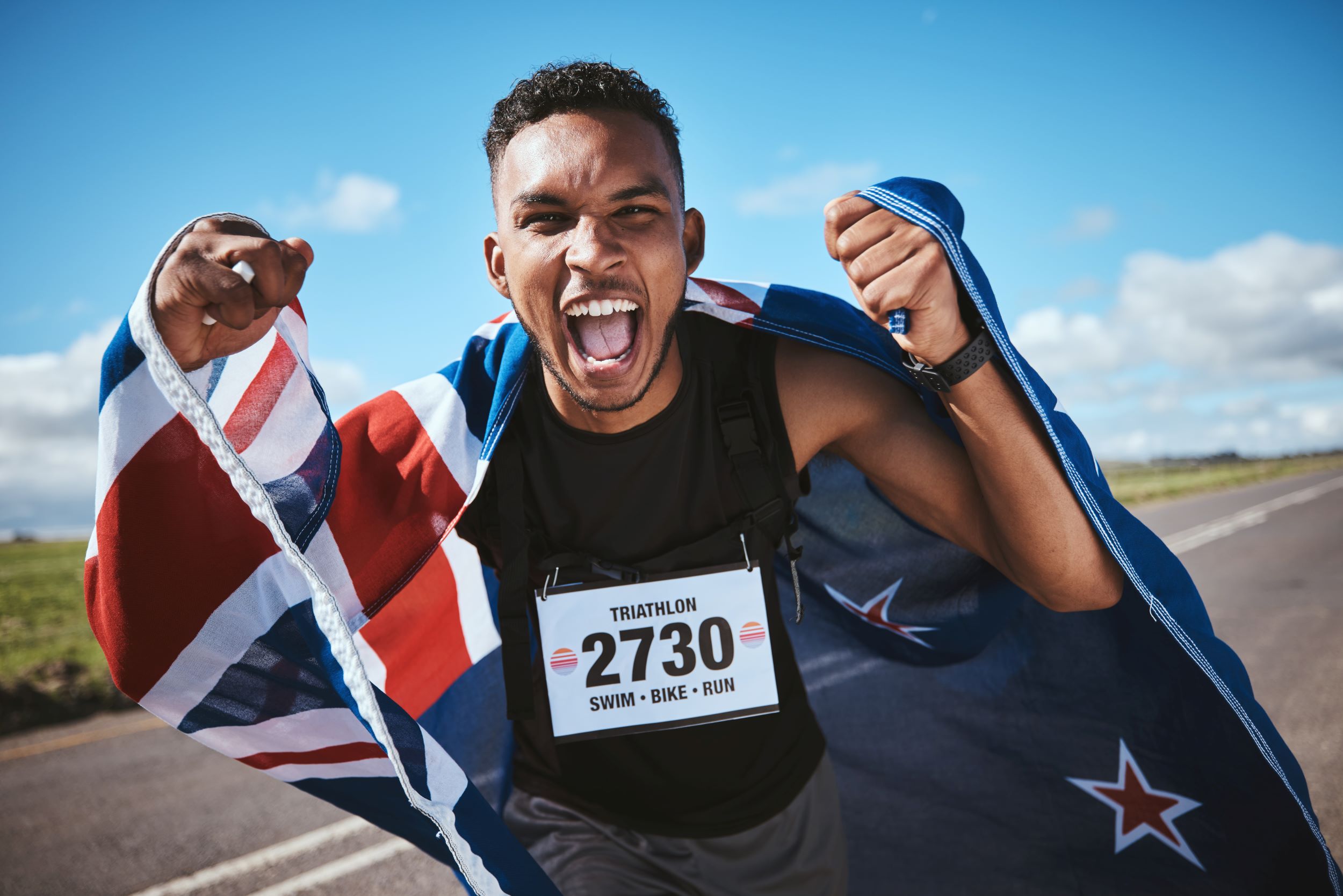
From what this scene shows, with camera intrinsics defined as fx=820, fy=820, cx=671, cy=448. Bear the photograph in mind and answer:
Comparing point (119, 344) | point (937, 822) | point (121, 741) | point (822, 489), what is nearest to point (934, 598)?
point (822, 489)

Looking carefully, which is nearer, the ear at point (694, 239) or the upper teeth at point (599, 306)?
the upper teeth at point (599, 306)

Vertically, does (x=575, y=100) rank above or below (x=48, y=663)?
above

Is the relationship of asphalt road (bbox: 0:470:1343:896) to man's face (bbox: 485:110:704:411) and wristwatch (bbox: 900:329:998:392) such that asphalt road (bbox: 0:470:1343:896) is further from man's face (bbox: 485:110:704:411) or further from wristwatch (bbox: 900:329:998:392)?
wristwatch (bbox: 900:329:998:392)

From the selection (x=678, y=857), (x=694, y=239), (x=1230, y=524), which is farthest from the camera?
(x=1230, y=524)

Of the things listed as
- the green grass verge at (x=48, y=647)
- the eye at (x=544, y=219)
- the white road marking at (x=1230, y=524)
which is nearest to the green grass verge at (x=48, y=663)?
the green grass verge at (x=48, y=647)

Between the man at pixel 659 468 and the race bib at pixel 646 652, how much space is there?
0.18ft

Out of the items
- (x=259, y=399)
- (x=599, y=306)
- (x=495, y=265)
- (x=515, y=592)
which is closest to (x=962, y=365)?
(x=599, y=306)

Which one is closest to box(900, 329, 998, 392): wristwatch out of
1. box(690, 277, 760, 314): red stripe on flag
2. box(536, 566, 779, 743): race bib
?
box(690, 277, 760, 314): red stripe on flag

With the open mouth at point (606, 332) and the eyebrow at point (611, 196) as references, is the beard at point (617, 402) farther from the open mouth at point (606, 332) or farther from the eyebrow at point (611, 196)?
the eyebrow at point (611, 196)

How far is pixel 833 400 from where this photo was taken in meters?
2.34

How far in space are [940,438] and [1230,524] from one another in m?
17.8

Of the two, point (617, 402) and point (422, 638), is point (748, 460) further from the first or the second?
point (422, 638)

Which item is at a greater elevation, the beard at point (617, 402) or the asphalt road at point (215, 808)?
the beard at point (617, 402)

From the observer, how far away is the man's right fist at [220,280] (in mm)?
1445
